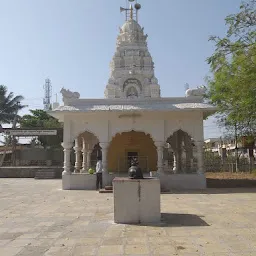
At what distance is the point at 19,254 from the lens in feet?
17.9

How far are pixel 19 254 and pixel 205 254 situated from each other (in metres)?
2.85

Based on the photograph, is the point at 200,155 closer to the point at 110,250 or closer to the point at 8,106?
the point at 110,250

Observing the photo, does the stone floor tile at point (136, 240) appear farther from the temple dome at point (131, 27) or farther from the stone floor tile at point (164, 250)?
the temple dome at point (131, 27)

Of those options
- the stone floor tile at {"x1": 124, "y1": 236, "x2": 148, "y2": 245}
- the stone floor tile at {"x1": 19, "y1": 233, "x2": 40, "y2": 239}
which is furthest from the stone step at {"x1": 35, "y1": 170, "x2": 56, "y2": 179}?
→ the stone floor tile at {"x1": 124, "y1": 236, "x2": 148, "y2": 245}

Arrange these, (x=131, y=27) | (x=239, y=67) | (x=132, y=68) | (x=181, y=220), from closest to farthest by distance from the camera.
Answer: (x=181, y=220) < (x=239, y=67) < (x=132, y=68) < (x=131, y=27)

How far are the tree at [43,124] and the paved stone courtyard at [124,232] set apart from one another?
102 feet

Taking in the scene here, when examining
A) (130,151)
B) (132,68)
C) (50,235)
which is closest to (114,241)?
(50,235)

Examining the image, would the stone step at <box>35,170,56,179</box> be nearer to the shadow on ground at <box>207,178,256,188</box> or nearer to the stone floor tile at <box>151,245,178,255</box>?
the shadow on ground at <box>207,178,256,188</box>

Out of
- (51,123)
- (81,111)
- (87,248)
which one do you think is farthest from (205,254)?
(51,123)

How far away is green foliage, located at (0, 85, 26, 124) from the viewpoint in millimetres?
43750

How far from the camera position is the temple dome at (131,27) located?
3903cm

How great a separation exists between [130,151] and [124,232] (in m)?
17.7

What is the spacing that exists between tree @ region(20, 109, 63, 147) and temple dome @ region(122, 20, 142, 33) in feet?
43.8

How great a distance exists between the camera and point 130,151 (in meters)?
24.6
